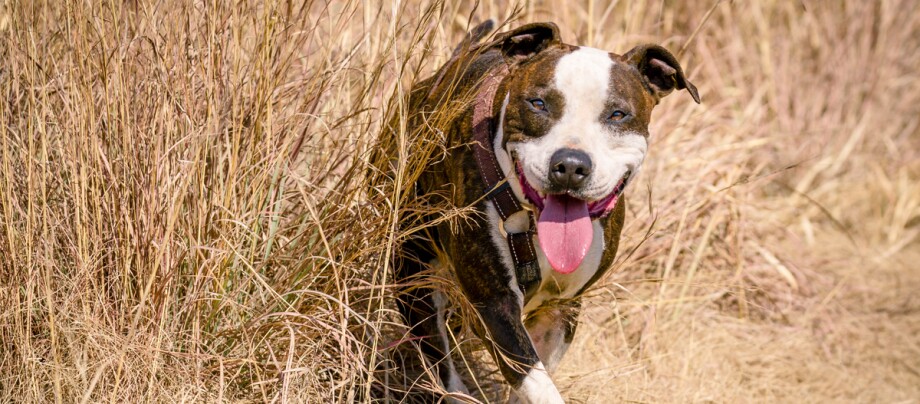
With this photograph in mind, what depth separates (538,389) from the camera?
122 inches

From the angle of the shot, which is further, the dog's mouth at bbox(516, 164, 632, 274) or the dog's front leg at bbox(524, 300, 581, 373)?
the dog's front leg at bbox(524, 300, 581, 373)

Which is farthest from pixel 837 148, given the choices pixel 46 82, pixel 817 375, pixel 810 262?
pixel 46 82

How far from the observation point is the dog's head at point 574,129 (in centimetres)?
297

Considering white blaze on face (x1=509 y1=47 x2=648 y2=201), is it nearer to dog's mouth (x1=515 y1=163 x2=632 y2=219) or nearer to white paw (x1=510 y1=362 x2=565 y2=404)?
dog's mouth (x1=515 y1=163 x2=632 y2=219)

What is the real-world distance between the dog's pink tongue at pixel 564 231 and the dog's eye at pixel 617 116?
0.89 ft

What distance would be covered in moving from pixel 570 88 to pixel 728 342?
2.32 meters

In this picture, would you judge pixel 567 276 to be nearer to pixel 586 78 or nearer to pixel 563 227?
pixel 563 227

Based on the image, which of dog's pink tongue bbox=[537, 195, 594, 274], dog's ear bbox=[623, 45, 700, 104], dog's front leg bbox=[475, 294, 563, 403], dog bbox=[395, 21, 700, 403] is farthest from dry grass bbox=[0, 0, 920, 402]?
dog's ear bbox=[623, 45, 700, 104]

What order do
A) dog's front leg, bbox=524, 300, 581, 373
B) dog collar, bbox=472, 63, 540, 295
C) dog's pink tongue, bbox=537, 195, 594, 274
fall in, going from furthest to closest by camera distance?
1. dog's front leg, bbox=524, 300, 581, 373
2. dog collar, bbox=472, 63, 540, 295
3. dog's pink tongue, bbox=537, 195, 594, 274

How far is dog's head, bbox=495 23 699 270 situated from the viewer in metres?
2.97

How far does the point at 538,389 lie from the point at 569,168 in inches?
27.8

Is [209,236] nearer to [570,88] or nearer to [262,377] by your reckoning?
[262,377]

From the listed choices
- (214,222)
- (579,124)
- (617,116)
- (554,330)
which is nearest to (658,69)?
(617,116)

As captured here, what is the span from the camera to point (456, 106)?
137 inches
